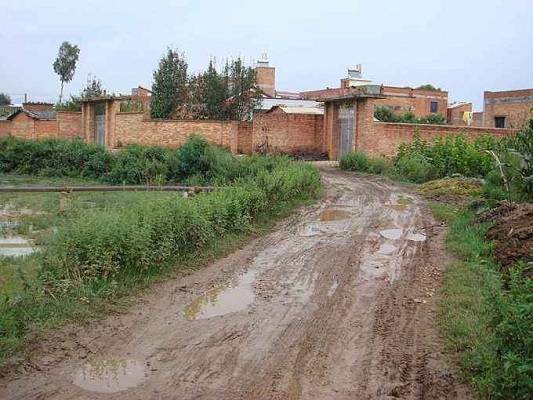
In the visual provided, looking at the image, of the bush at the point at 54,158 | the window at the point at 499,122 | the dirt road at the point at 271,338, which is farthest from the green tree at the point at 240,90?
the dirt road at the point at 271,338

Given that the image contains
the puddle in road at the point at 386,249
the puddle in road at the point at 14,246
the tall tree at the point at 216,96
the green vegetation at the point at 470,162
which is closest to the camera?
the puddle in road at the point at 386,249

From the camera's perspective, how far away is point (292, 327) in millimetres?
6562

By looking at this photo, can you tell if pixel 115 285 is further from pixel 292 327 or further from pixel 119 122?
pixel 119 122

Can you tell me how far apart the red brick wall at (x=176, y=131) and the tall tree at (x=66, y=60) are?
29.2m

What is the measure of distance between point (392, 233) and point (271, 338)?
6076 mm

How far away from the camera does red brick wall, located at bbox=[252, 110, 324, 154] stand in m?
30.8

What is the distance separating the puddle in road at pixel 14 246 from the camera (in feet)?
35.1

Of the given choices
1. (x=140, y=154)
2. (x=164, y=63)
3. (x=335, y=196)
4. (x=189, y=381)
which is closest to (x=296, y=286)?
(x=189, y=381)

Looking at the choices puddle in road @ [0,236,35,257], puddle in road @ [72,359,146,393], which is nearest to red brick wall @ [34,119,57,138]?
puddle in road @ [0,236,35,257]

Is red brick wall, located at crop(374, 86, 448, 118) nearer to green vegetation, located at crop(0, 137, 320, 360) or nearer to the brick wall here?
the brick wall

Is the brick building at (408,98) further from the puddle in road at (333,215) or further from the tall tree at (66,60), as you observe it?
the puddle in road at (333,215)

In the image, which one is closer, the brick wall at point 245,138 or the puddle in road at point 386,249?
the puddle in road at point 386,249

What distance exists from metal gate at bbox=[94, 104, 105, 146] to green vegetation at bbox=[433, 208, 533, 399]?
3070 centimetres

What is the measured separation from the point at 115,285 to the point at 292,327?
235 cm
